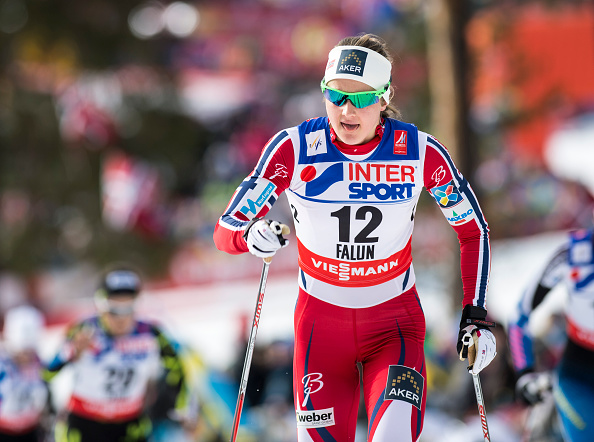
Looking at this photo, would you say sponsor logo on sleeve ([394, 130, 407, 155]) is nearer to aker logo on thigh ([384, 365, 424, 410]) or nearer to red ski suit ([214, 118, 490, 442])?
red ski suit ([214, 118, 490, 442])

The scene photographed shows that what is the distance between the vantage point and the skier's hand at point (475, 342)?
396 centimetres

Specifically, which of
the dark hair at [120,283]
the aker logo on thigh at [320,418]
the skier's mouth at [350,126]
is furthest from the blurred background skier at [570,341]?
the dark hair at [120,283]

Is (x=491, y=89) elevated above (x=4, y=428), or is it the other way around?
(x=491, y=89)

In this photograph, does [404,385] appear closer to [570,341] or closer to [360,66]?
[360,66]

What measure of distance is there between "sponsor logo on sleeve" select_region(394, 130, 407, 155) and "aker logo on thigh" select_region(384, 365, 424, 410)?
Answer: 3.10ft

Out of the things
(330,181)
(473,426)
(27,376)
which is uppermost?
(330,181)

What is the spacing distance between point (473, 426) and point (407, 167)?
13.2ft

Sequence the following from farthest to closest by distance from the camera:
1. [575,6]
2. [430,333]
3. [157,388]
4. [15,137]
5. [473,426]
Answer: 1. [15,137]
2. [575,6]
3. [430,333]
4. [157,388]
5. [473,426]

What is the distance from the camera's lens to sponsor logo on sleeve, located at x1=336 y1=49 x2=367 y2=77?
155 inches

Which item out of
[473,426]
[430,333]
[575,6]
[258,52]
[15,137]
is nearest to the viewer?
[473,426]

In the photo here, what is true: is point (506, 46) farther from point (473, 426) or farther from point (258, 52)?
point (258, 52)

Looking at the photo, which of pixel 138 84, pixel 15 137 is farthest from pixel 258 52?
pixel 15 137

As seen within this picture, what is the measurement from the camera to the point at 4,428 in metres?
7.86

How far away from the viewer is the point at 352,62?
3.95 m
